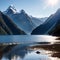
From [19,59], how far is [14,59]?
4.84ft

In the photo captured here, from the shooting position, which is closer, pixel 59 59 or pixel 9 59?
pixel 59 59

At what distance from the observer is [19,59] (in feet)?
184

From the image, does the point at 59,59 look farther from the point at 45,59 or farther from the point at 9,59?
the point at 9,59

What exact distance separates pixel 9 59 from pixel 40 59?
32.2ft

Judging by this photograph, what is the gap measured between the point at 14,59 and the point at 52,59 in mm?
11331

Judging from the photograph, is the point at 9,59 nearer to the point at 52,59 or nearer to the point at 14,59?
the point at 14,59

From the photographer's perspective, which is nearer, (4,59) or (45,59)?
(45,59)

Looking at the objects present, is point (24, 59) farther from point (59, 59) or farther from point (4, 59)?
point (59, 59)

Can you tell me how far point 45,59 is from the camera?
53156mm

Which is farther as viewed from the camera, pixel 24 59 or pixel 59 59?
pixel 24 59

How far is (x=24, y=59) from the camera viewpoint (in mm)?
56031

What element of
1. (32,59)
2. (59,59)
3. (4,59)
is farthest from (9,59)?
(59,59)

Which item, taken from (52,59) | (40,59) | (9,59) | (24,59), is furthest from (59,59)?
(9,59)

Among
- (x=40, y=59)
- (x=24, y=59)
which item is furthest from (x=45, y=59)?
(x=24, y=59)
